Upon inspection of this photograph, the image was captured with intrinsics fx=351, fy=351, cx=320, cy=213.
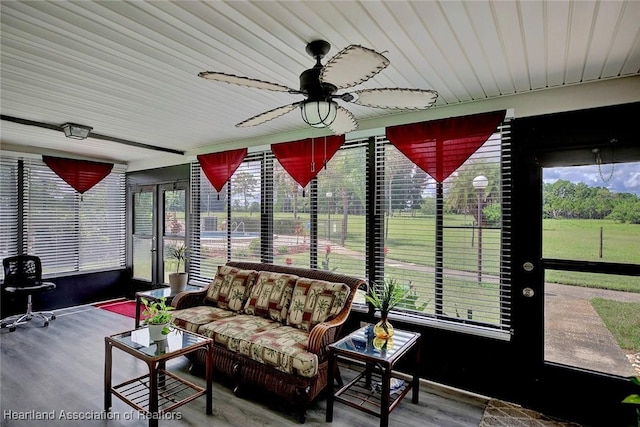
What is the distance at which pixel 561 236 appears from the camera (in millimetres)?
2760

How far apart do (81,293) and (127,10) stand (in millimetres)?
5379

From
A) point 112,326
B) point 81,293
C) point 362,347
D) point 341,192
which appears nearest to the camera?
point 362,347

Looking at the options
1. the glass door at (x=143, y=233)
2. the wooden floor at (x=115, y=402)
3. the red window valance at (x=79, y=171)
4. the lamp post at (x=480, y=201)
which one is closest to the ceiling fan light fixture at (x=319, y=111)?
the lamp post at (x=480, y=201)

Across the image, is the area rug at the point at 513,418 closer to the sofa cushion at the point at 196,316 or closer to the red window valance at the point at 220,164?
the sofa cushion at the point at 196,316

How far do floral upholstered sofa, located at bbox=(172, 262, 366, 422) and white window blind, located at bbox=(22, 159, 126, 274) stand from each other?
307 centimetres

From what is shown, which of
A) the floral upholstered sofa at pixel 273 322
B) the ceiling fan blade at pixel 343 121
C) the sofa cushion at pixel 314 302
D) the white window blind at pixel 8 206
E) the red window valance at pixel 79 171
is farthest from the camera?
the red window valance at pixel 79 171

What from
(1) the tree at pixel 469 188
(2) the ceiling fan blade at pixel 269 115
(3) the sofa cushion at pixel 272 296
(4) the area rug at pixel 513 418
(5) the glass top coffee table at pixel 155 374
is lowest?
(4) the area rug at pixel 513 418

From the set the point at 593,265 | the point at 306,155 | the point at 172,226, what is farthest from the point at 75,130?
the point at 593,265

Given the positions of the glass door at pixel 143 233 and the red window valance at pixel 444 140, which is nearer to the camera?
the red window valance at pixel 444 140

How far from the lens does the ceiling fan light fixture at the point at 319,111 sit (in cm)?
201

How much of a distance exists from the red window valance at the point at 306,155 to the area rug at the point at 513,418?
2674 millimetres

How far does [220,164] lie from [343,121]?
2866 millimetres

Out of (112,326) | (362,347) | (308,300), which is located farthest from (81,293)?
(362,347)

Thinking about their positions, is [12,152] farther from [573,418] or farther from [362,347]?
A: [573,418]
